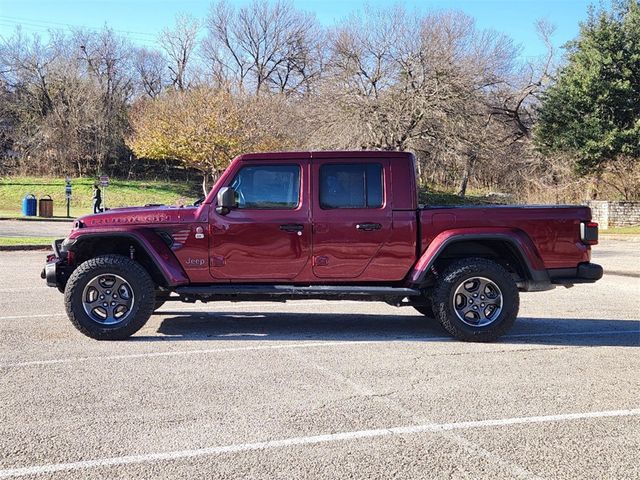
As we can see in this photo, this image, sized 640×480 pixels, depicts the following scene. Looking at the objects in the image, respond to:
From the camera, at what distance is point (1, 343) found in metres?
6.48

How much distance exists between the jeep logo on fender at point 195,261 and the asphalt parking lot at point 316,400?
2.65ft

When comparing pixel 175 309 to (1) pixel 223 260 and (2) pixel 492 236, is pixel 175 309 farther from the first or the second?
(2) pixel 492 236

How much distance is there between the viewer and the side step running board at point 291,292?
6.64 m

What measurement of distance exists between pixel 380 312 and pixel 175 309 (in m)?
2.79

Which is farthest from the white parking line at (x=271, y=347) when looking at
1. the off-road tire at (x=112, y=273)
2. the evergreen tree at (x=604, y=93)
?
the evergreen tree at (x=604, y=93)

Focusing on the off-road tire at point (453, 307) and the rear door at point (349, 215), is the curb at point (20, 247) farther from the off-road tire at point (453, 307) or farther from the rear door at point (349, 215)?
the off-road tire at point (453, 307)

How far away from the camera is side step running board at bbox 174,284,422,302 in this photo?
664 cm

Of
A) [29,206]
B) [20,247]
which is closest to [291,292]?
[20,247]

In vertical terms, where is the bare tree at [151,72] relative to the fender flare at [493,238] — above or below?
above

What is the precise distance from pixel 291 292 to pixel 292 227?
2.22ft

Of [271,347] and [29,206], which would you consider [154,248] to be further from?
[29,206]

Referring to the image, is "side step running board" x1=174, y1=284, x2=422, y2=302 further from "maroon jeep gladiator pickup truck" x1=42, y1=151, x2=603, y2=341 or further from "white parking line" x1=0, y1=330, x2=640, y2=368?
"white parking line" x1=0, y1=330, x2=640, y2=368

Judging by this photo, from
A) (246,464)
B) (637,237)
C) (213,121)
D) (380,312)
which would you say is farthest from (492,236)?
(213,121)

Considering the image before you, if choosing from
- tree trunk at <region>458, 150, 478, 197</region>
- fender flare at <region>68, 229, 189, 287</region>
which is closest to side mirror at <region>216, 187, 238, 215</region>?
fender flare at <region>68, 229, 189, 287</region>
